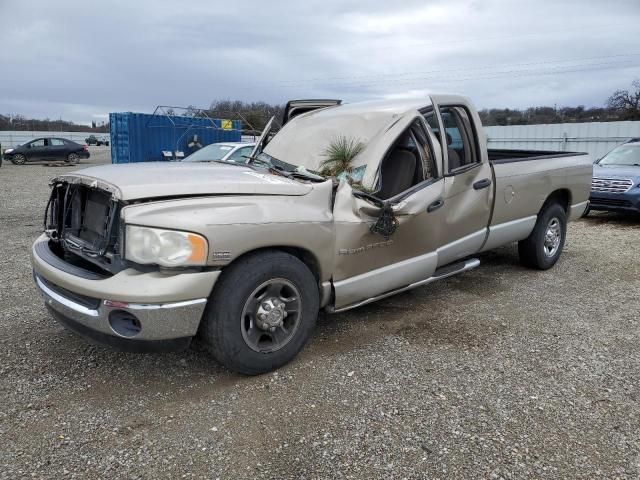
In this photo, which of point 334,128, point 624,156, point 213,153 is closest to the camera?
point 334,128

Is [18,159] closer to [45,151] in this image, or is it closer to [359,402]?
[45,151]

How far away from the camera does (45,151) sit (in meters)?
27.6

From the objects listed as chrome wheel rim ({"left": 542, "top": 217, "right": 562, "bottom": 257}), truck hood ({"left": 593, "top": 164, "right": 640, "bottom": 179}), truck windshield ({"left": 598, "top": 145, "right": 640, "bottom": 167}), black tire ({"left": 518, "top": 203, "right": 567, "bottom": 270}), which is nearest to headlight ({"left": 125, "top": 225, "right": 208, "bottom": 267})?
black tire ({"left": 518, "top": 203, "right": 567, "bottom": 270})

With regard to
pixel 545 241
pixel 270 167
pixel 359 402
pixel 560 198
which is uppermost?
pixel 270 167

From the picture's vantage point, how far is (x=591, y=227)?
950cm

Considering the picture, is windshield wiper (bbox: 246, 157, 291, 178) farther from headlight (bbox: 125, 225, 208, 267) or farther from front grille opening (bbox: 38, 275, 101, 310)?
front grille opening (bbox: 38, 275, 101, 310)

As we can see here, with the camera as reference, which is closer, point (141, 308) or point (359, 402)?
point (141, 308)

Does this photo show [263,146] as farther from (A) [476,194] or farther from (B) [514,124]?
(B) [514,124]

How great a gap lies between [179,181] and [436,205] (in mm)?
2080

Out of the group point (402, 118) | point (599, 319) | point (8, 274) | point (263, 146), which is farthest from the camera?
point (8, 274)

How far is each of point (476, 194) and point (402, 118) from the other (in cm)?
109

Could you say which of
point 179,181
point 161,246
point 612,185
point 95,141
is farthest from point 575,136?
point 95,141

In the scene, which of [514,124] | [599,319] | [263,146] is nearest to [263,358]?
[263,146]

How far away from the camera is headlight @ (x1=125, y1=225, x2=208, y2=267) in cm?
278
